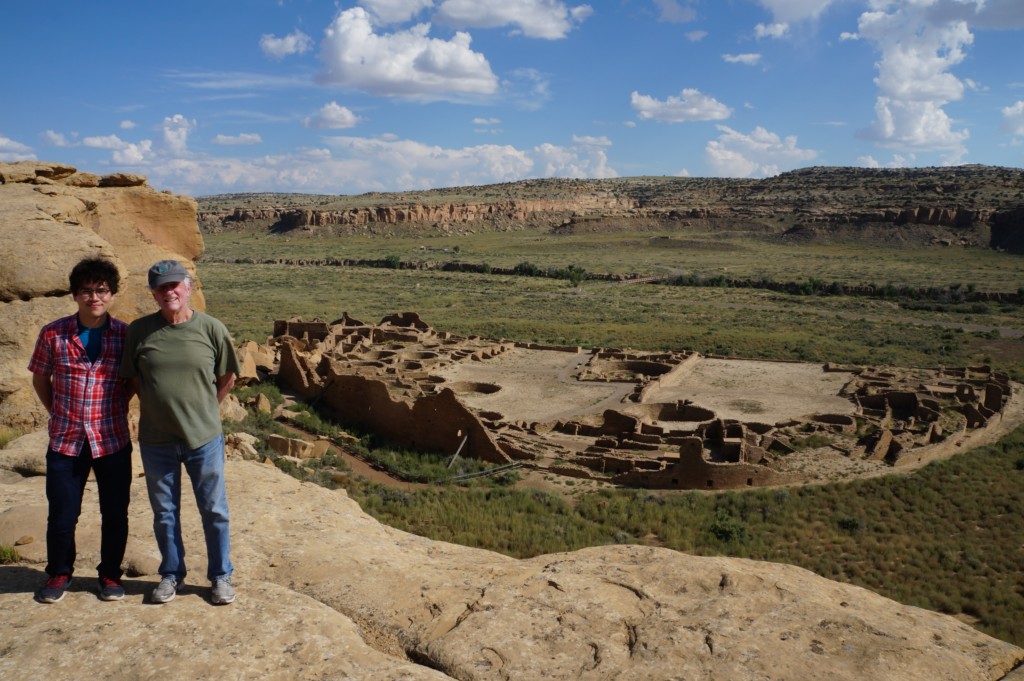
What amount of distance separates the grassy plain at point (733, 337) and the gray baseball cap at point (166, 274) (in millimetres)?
11242

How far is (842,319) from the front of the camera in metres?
52.3

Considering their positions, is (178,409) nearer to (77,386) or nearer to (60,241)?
(77,386)

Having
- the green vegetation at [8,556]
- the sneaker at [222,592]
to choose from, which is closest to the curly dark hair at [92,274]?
the sneaker at [222,592]

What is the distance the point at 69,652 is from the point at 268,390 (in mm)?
23838

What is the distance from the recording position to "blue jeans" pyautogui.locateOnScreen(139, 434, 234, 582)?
5.36 metres

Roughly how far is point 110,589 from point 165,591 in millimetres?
377

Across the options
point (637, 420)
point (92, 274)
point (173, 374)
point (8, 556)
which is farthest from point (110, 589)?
point (637, 420)

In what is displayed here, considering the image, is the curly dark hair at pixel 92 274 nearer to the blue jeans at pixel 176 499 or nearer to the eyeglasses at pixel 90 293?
the eyeglasses at pixel 90 293

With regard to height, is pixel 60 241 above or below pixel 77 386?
above

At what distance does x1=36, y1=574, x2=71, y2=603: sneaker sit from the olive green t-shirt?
1057 millimetres

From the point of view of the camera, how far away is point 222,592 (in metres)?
5.29

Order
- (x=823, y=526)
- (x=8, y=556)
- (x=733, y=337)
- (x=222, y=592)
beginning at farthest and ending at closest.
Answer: (x=733, y=337) → (x=823, y=526) → (x=8, y=556) → (x=222, y=592)

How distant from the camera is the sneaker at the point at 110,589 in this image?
525 cm

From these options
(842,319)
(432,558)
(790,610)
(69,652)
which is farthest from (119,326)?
(842,319)
